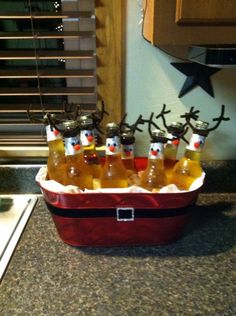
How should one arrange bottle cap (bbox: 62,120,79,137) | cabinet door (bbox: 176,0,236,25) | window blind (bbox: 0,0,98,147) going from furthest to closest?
window blind (bbox: 0,0,98,147), bottle cap (bbox: 62,120,79,137), cabinet door (bbox: 176,0,236,25)

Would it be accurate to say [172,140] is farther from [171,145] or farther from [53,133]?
[53,133]

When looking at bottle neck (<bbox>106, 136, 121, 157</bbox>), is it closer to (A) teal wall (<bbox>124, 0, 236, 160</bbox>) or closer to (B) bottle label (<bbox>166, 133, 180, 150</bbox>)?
(B) bottle label (<bbox>166, 133, 180, 150</bbox>)

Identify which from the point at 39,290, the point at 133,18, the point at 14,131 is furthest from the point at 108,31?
the point at 39,290

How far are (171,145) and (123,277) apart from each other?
1.07 ft

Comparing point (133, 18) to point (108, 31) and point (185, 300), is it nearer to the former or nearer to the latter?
point (108, 31)

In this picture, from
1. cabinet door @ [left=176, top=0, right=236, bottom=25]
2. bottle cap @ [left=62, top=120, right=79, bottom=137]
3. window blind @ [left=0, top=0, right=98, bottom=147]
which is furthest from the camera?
window blind @ [left=0, top=0, right=98, bottom=147]

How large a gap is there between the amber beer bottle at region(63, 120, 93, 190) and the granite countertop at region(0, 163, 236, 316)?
6.1 inches

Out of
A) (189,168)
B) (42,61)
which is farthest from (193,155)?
(42,61)

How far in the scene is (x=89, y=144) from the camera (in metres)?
0.76

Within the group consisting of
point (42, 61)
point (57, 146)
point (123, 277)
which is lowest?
point (123, 277)

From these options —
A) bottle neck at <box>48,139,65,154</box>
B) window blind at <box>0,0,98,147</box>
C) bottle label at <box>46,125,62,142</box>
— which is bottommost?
bottle neck at <box>48,139,65,154</box>

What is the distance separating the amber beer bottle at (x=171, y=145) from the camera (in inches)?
29.4

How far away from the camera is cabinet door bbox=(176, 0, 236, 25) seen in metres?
0.56

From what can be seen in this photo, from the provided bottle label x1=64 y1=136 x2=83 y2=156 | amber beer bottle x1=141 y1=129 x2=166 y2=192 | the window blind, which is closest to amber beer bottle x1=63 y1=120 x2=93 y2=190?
bottle label x1=64 y1=136 x2=83 y2=156
